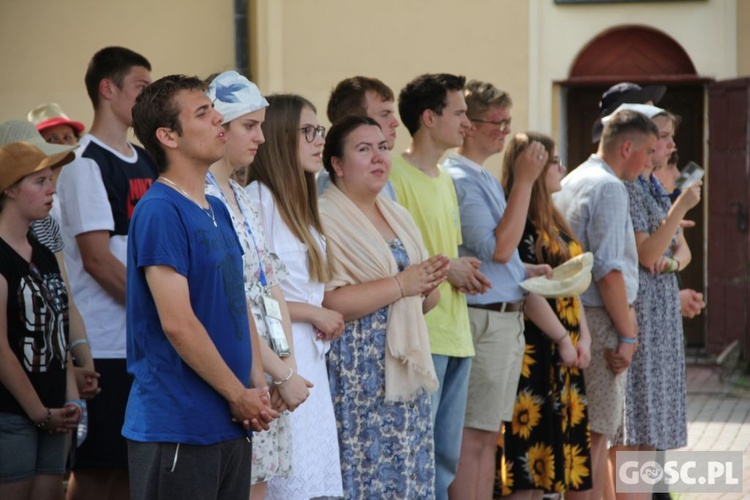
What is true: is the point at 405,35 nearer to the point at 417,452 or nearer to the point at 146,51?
the point at 146,51

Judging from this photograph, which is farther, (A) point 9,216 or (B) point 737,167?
(B) point 737,167

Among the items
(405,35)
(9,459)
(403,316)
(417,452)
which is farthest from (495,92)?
(405,35)

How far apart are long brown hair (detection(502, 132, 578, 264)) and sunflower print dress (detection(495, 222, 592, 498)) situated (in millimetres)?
257

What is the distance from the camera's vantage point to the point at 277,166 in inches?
172

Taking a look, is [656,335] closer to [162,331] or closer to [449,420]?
[449,420]

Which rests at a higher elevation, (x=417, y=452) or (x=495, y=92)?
(x=495, y=92)

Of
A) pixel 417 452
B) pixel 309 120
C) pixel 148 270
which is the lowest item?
pixel 417 452

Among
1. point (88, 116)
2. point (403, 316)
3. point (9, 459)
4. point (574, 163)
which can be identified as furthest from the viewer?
point (574, 163)

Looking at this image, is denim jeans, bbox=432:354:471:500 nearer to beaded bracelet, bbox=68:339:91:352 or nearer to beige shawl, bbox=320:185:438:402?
beige shawl, bbox=320:185:438:402

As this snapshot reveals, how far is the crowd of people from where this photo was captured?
3.41 metres

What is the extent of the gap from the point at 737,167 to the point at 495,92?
611 centimetres

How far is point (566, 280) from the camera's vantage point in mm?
5434

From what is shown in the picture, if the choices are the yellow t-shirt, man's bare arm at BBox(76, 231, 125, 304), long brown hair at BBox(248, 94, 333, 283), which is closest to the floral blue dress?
long brown hair at BBox(248, 94, 333, 283)

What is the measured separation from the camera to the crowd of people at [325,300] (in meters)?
3.41
